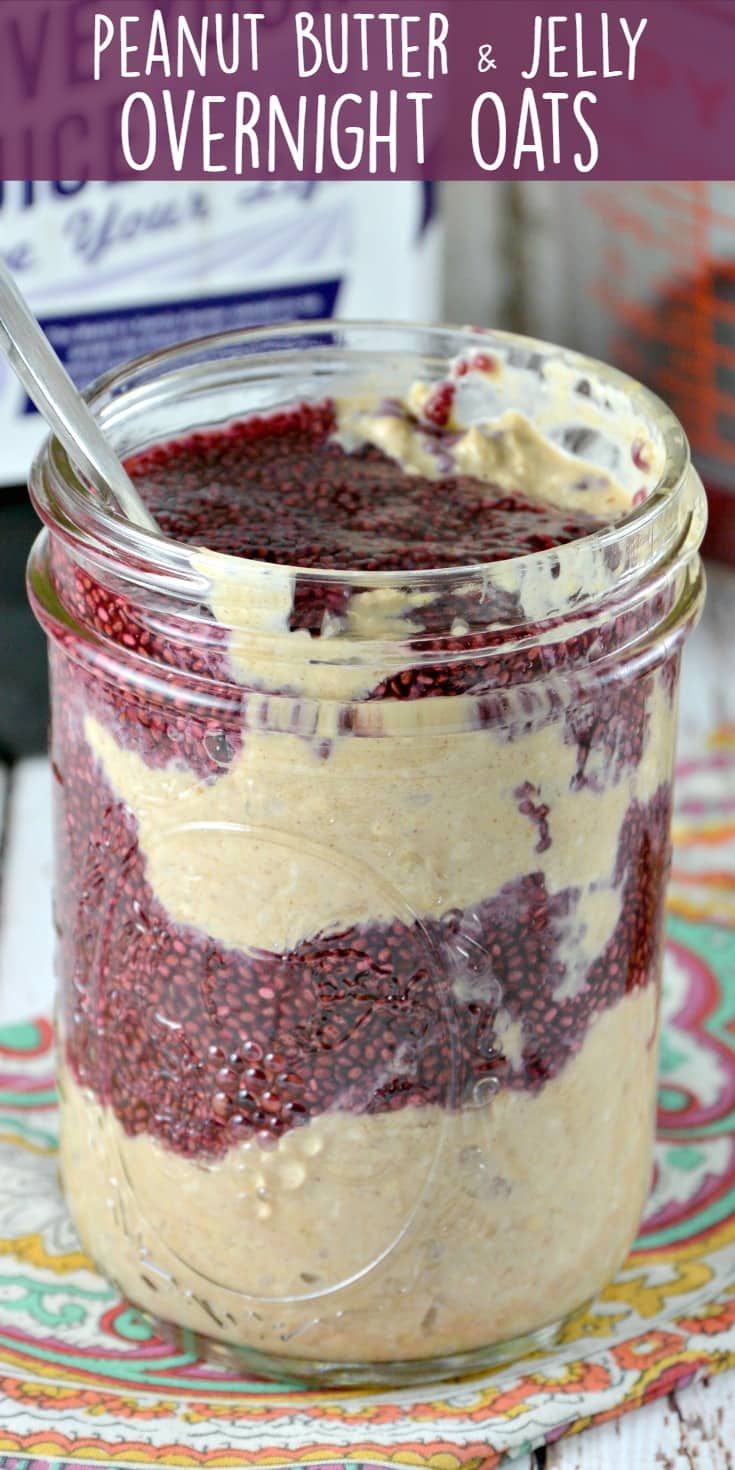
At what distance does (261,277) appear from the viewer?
4.81 ft

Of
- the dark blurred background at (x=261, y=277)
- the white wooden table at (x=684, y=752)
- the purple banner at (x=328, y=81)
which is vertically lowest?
the white wooden table at (x=684, y=752)

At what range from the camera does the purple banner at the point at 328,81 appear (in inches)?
52.2

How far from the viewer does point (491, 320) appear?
211 cm

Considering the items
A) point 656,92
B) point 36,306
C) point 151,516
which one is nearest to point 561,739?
point 151,516

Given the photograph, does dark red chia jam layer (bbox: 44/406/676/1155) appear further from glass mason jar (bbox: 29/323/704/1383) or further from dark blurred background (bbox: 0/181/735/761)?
dark blurred background (bbox: 0/181/735/761)

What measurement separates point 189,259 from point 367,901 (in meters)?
0.77

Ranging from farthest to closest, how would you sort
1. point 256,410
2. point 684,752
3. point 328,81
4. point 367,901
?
point 684,752 < point 328,81 < point 256,410 < point 367,901

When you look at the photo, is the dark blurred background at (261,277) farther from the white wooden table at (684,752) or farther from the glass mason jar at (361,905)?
the glass mason jar at (361,905)

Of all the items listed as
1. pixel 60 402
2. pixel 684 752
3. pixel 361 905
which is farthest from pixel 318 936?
pixel 684 752

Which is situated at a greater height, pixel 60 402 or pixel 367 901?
pixel 60 402

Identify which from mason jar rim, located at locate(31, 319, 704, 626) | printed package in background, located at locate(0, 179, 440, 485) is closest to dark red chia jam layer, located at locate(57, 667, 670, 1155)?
mason jar rim, located at locate(31, 319, 704, 626)

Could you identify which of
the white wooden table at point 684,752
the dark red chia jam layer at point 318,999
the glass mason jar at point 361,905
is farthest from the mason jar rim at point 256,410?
the white wooden table at point 684,752

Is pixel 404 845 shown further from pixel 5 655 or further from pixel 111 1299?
pixel 5 655

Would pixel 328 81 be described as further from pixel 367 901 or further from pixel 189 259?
pixel 367 901
